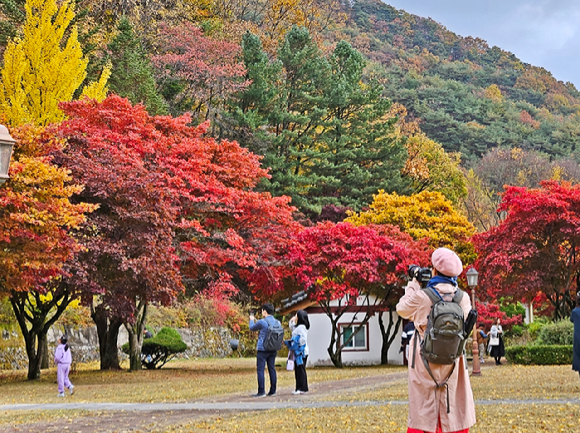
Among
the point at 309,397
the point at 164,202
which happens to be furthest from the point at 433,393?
the point at 164,202

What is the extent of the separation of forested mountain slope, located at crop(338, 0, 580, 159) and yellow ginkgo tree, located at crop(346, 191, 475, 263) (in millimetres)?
35278

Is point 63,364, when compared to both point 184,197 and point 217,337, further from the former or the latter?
point 217,337

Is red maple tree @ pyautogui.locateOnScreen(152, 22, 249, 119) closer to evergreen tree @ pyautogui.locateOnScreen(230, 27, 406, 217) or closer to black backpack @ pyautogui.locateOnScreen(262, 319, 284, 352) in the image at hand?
evergreen tree @ pyautogui.locateOnScreen(230, 27, 406, 217)

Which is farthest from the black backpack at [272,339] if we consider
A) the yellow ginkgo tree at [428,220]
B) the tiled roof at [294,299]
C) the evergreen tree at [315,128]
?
the evergreen tree at [315,128]

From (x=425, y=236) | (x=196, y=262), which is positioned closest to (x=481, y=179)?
(x=425, y=236)

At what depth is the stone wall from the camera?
93.8 ft

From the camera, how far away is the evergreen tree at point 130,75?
112 ft

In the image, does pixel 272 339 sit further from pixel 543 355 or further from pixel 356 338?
pixel 356 338

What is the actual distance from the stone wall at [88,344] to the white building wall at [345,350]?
9.50 metres

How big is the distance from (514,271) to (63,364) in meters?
16.5

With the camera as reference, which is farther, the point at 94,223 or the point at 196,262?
the point at 196,262

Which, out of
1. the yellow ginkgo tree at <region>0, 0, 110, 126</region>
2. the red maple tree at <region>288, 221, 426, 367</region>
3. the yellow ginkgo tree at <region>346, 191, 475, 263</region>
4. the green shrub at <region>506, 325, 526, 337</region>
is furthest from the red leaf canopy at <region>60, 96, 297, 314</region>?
the green shrub at <region>506, 325, 526, 337</region>

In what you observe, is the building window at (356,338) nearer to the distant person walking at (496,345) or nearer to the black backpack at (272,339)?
the distant person walking at (496,345)

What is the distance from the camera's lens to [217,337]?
3966 centimetres
